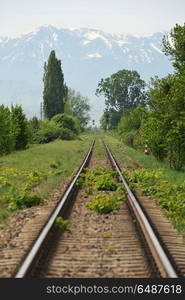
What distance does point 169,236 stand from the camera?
24.7 feet

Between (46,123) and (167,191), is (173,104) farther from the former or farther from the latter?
(46,123)

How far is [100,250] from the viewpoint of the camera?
6645mm

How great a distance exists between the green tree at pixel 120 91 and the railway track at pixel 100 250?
10043 cm

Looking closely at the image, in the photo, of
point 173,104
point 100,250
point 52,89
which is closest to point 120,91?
point 52,89

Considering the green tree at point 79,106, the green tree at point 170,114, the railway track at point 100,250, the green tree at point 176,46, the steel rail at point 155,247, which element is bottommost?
the railway track at point 100,250

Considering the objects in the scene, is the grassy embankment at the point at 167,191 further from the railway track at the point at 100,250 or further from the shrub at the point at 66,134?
the shrub at the point at 66,134

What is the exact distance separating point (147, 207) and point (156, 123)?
9.41 metres

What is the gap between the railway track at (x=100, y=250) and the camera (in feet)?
18.3

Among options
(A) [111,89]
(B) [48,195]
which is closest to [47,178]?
(B) [48,195]

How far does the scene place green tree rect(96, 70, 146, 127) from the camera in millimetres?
108812

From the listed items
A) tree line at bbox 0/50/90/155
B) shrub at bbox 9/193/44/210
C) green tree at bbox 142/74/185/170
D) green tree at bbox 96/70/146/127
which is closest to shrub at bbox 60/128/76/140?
tree line at bbox 0/50/90/155

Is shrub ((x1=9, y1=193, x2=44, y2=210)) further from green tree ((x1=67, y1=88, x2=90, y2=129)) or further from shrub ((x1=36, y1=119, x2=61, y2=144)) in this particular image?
green tree ((x1=67, y1=88, x2=90, y2=129))

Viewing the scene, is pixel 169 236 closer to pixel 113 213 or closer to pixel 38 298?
pixel 113 213

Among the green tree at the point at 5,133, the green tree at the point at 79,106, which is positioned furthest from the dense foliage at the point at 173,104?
the green tree at the point at 79,106
